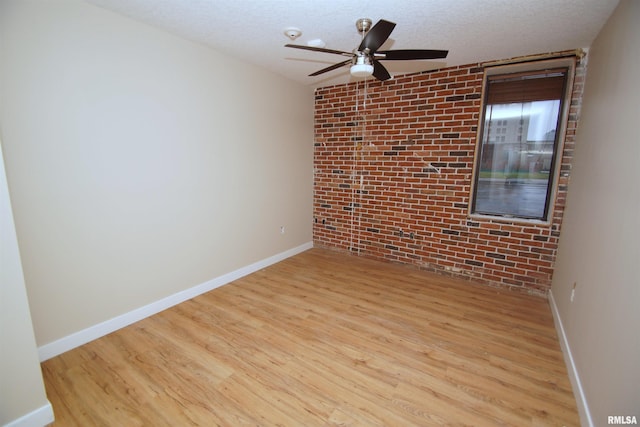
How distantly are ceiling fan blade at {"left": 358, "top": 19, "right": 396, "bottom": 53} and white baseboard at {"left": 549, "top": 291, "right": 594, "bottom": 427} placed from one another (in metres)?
2.31

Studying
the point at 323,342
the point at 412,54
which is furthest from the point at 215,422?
the point at 412,54

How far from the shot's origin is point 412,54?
6.46ft

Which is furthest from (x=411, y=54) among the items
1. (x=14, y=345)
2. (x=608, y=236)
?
(x=14, y=345)

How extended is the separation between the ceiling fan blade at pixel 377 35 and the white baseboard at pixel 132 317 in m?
2.65

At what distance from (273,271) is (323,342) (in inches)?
61.6

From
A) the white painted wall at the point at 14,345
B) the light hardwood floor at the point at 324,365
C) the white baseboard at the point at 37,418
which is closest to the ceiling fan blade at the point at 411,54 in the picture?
the light hardwood floor at the point at 324,365

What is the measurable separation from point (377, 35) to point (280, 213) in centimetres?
265

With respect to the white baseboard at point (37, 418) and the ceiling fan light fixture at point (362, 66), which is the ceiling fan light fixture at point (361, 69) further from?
the white baseboard at point (37, 418)

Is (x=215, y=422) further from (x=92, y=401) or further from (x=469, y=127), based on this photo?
(x=469, y=127)

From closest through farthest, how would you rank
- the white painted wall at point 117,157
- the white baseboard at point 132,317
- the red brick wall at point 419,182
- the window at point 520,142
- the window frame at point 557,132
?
the white painted wall at point 117,157 < the white baseboard at point 132,317 < the window frame at point 557,132 < the window at point 520,142 < the red brick wall at point 419,182

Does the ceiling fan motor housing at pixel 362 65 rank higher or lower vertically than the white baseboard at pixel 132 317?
higher

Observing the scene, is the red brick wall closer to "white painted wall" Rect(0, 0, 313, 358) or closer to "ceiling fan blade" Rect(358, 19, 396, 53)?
"white painted wall" Rect(0, 0, 313, 358)

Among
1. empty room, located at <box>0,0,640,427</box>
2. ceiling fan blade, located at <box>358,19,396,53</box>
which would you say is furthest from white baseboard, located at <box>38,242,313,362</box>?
ceiling fan blade, located at <box>358,19,396,53</box>

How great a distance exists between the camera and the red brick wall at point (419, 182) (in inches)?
123
